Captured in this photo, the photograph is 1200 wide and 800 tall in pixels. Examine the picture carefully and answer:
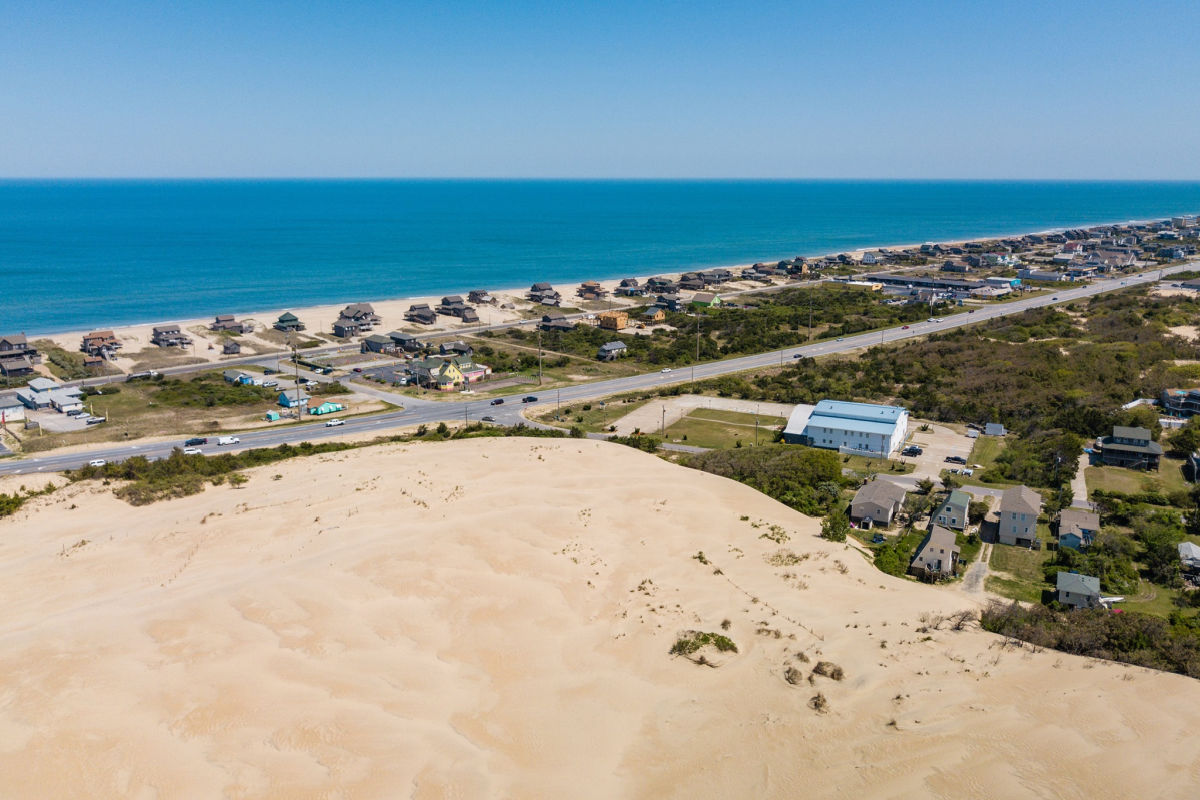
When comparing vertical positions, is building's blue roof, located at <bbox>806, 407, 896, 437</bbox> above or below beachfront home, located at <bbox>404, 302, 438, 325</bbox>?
below

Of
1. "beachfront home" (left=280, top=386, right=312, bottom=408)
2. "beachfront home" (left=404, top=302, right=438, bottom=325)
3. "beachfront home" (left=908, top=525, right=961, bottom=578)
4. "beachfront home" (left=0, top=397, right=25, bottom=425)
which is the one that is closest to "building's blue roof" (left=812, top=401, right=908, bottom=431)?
"beachfront home" (left=908, top=525, right=961, bottom=578)

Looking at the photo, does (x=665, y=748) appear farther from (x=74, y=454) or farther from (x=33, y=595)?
(x=74, y=454)

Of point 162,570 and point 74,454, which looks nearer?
point 162,570

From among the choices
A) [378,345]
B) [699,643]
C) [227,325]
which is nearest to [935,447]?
[699,643]

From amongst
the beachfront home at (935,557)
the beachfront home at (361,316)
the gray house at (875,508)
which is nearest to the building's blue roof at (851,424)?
the gray house at (875,508)

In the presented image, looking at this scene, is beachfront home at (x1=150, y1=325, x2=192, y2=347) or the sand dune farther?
beachfront home at (x1=150, y1=325, x2=192, y2=347)

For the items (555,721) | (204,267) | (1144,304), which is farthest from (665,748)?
(204,267)

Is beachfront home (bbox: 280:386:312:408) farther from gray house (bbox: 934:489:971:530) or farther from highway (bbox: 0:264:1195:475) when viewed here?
gray house (bbox: 934:489:971:530)
